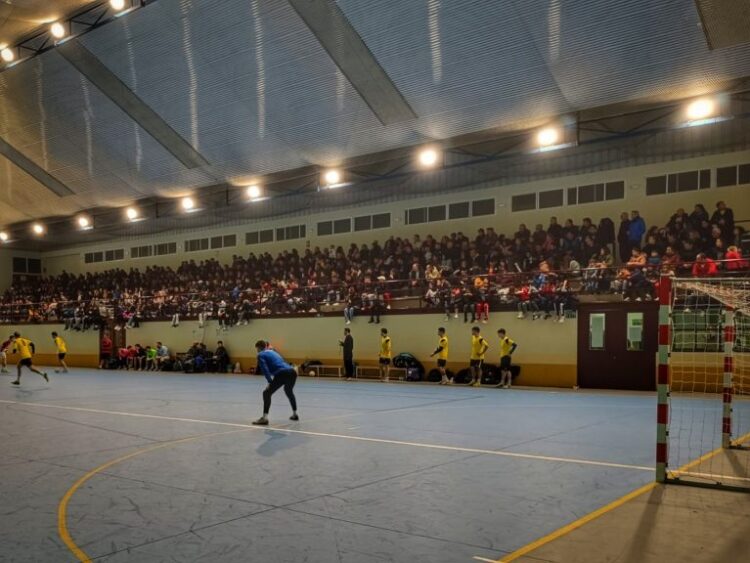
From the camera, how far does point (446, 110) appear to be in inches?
917

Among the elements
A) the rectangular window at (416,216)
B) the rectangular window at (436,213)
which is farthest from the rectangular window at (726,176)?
the rectangular window at (416,216)

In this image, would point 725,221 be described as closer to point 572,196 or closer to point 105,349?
point 572,196

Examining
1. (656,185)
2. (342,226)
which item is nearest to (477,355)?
(656,185)

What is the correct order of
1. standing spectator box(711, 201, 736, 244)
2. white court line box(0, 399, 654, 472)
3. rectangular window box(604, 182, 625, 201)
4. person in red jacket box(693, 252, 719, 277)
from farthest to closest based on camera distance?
1. rectangular window box(604, 182, 625, 201)
2. standing spectator box(711, 201, 736, 244)
3. person in red jacket box(693, 252, 719, 277)
4. white court line box(0, 399, 654, 472)

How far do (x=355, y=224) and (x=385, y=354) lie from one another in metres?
10.5

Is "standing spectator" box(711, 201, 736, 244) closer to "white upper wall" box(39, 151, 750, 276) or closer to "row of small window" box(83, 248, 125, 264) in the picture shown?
"white upper wall" box(39, 151, 750, 276)

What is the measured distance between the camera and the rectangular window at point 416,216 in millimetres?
32219

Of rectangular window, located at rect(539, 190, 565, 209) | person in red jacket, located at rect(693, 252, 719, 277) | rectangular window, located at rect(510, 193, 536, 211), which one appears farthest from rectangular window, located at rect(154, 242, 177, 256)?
person in red jacket, located at rect(693, 252, 719, 277)

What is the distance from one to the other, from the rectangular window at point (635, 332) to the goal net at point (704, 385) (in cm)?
178

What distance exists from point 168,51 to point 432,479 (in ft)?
73.1

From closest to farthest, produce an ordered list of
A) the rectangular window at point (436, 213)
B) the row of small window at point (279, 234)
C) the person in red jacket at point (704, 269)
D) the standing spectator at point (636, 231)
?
the person in red jacket at point (704, 269), the standing spectator at point (636, 231), the rectangular window at point (436, 213), the row of small window at point (279, 234)

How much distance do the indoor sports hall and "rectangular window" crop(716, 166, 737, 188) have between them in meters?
0.12

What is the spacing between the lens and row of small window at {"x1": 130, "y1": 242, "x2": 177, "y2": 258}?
1742 inches

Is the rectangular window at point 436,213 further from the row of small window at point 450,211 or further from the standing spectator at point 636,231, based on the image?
the standing spectator at point 636,231
